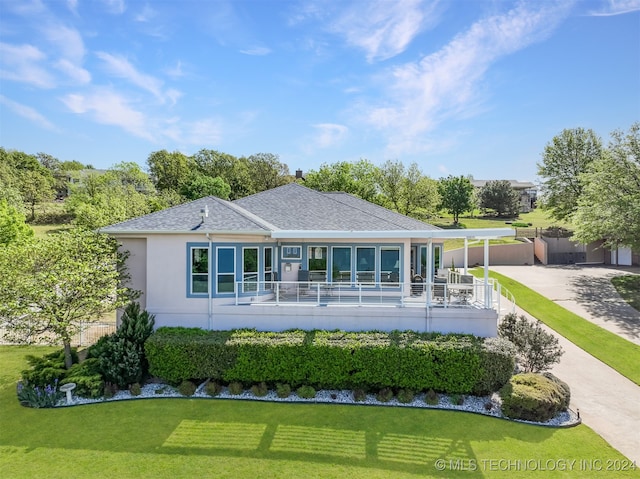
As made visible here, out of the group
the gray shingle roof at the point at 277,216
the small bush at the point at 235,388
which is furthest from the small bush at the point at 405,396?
the gray shingle roof at the point at 277,216

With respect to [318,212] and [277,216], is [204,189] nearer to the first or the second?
[318,212]

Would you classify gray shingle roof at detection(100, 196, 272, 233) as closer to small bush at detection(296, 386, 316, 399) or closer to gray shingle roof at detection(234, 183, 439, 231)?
gray shingle roof at detection(234, 183, 439, 231)

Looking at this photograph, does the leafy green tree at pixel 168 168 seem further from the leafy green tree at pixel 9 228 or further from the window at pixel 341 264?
the window at pixel 341 264

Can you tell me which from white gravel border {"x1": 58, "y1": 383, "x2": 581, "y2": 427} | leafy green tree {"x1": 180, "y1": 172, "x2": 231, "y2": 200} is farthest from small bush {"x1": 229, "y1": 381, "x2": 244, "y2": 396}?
leafy green tree {"x1": 180, "y1": 172, "x2": 231, "y2": 200}

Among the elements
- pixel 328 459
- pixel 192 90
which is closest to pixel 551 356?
pixel 328 459

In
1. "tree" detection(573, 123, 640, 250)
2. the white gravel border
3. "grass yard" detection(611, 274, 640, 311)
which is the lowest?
the white gravel border
